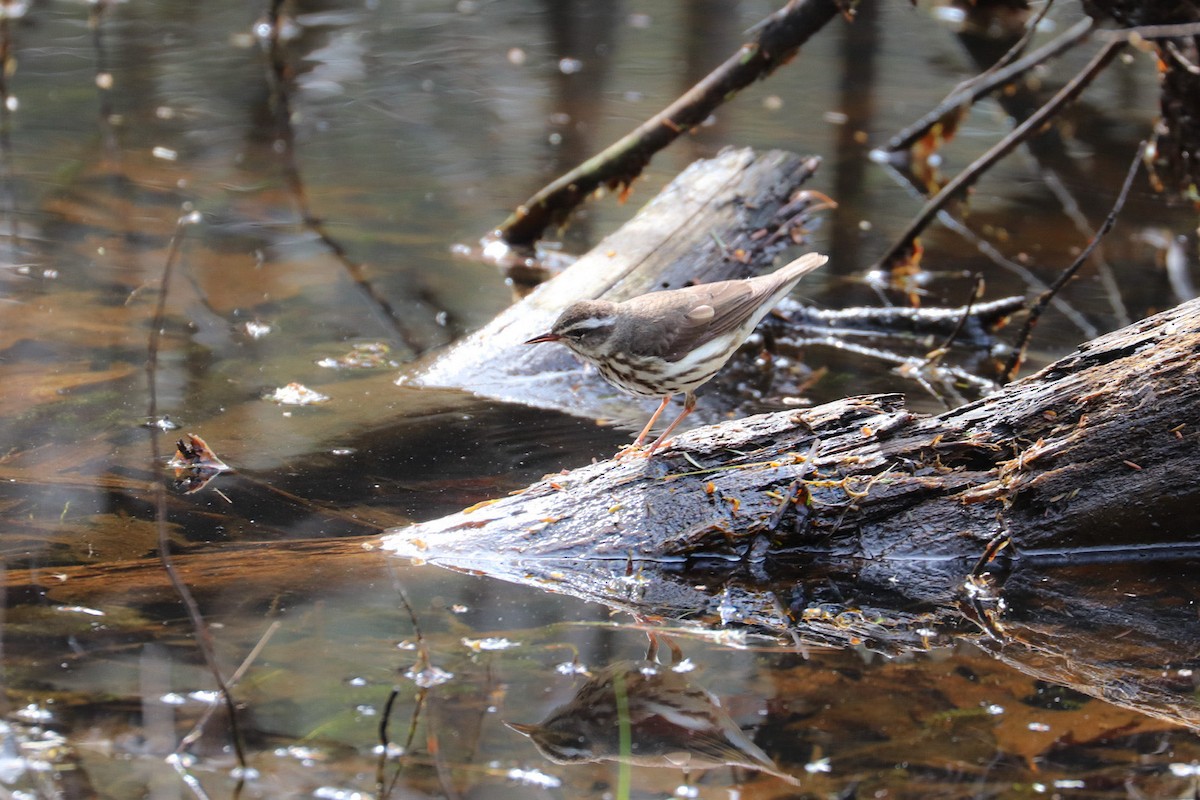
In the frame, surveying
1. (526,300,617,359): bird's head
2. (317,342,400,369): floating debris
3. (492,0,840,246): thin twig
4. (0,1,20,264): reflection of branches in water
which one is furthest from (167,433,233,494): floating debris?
(492,0,840,246): thin twig

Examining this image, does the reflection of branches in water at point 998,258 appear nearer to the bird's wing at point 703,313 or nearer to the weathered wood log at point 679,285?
the weathered wood log at point 679,285

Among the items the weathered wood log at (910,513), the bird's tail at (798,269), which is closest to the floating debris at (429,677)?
the weathered wood log at (910,513)

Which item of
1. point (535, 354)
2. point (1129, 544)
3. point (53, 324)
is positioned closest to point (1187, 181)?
point (1129, 544)

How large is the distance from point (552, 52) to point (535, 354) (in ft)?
32.2

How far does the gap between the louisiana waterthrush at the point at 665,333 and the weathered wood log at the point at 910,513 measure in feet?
1.32

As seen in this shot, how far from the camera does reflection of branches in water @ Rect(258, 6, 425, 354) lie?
311 inches

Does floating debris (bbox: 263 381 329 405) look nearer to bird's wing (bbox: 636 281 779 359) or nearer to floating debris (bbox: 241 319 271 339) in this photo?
floating debris (bbox: 241 319 271 339)

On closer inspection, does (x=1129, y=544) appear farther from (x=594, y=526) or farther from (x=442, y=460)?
(x=442, y=460)

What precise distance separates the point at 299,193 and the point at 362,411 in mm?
4439

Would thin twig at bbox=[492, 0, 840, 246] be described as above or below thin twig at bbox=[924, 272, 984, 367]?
above

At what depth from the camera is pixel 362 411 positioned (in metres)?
6.49

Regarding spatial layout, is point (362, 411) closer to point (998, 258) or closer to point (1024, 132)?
point (1024, 132)

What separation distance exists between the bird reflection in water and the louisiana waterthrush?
1.20 m

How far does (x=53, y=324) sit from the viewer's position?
7.21 metres
